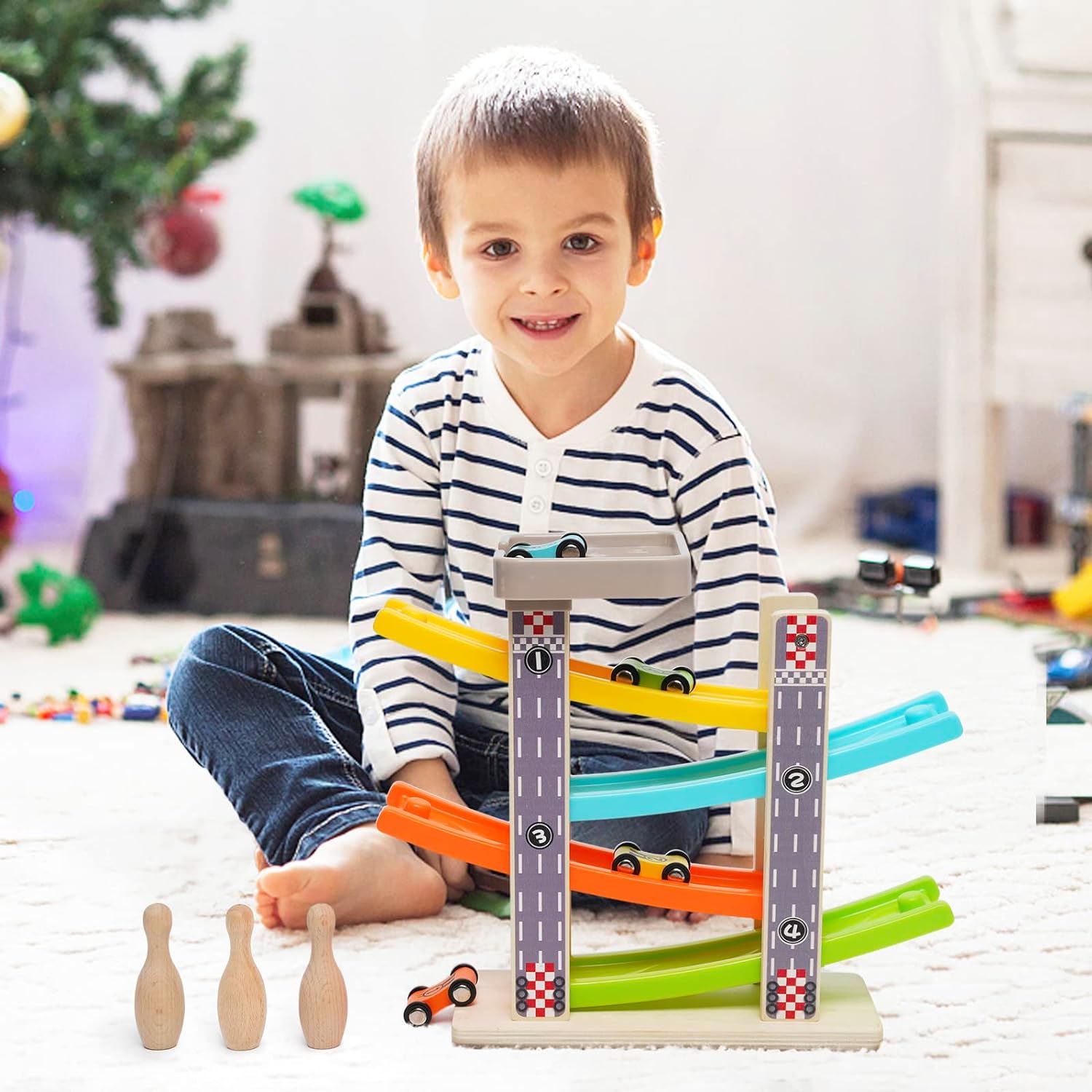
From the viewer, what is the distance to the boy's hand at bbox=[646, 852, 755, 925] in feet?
3.07

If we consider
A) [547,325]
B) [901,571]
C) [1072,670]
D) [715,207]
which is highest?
[715,207]

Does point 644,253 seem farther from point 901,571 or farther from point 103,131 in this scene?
point 103,131

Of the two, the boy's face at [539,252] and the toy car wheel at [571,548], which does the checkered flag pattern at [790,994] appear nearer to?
the toy car wheel at [571,548]

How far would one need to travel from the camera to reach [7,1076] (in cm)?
73

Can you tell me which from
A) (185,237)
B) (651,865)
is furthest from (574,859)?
(185,237)

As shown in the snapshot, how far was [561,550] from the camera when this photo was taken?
2.44 feet

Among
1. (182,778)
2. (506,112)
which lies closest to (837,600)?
(182,778)

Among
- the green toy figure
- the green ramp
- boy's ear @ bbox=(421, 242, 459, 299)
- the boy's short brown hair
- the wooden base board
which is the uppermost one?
the boy's short brown hair

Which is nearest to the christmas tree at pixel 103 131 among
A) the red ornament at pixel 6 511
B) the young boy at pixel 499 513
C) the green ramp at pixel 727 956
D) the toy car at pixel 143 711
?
the red ornament at pixel 6 511

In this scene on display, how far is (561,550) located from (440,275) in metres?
0.29

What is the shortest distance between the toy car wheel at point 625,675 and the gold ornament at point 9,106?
101 centimetres

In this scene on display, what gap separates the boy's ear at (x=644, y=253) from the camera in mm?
959

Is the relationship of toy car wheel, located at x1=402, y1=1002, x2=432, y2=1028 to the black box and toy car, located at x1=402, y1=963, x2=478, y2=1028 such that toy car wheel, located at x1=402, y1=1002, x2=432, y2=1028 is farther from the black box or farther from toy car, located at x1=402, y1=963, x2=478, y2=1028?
the black box

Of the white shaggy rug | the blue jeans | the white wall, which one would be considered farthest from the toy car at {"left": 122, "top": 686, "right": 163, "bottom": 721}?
the white wall
